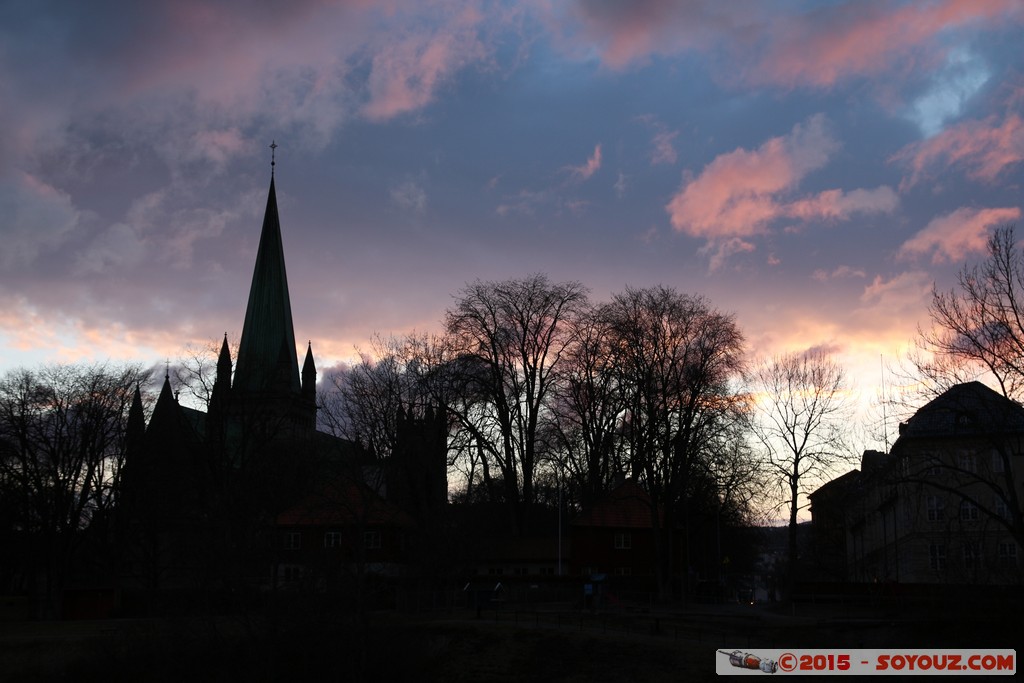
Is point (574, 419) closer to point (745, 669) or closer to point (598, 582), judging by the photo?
point (598, 582)

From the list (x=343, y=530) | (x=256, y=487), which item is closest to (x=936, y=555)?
(x=343, y=530)

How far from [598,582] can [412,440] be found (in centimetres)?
1290

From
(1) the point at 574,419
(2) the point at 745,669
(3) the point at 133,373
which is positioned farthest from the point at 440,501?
(2) the point at 745,669

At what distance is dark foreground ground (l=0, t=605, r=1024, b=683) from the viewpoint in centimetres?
3434

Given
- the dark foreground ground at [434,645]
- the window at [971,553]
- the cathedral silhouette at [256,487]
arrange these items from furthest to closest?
the cathedral silhouette at [256,487]
the window at [971,553]
the dark foreground ground at [434,645]

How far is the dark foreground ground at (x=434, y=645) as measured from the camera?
113 ft

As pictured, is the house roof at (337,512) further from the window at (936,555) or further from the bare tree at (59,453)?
the window at (936,555)

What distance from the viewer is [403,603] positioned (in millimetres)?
45188

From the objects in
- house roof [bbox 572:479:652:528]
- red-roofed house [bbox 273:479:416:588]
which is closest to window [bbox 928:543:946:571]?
house roof [bbox 572:479:652:528]

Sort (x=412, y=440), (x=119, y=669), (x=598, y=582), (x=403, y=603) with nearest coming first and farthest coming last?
(x=119, y=669) → (x=403, y=603) → (x=598, y=582) → (x=412, y=440)

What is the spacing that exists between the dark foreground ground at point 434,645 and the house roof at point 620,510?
2363 centimetres

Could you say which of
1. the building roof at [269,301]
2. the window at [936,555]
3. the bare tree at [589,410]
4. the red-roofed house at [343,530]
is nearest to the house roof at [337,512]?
the red-roofed house at [343,530]

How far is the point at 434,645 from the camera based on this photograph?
125 feet

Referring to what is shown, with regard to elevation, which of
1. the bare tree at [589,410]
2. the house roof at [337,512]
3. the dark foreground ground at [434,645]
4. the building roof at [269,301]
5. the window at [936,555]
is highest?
the building roof at [269,301]
